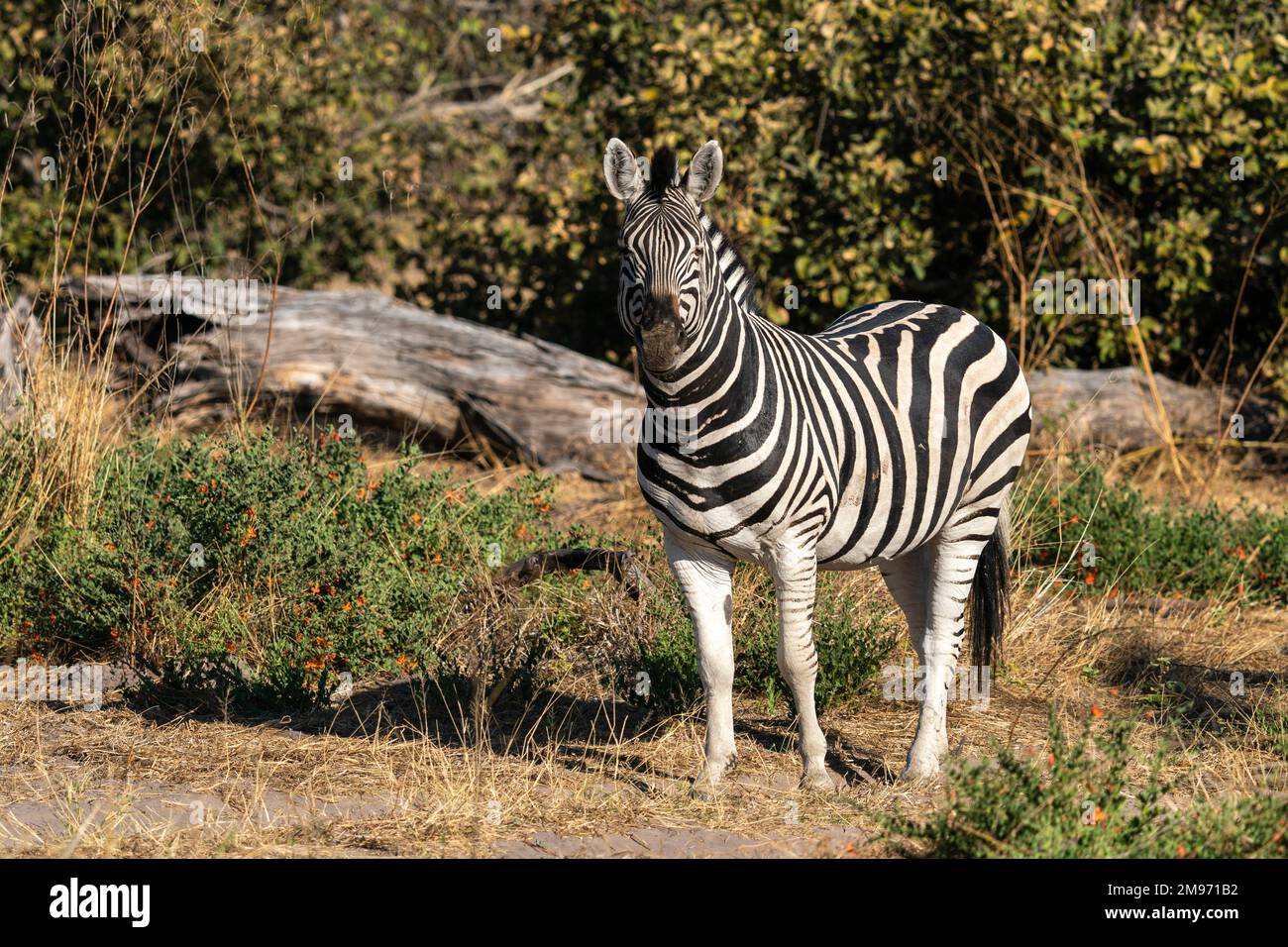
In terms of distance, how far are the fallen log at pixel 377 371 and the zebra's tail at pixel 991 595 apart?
360 cm

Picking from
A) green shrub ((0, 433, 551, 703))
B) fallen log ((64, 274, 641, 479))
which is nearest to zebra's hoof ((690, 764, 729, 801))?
green shrub ((0, 433, 551, 703))

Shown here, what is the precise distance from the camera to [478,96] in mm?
13969

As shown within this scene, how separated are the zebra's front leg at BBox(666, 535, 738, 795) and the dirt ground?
0.51 ft

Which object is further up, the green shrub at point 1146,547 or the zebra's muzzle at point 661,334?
the zebra's muzzle at point 661,334

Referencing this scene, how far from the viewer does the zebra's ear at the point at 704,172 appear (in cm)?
438

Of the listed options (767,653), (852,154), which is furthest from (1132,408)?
(767,653)

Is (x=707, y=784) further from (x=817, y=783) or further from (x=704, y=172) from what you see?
(x=704, y=172)

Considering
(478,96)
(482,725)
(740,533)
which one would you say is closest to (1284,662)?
(740,533)

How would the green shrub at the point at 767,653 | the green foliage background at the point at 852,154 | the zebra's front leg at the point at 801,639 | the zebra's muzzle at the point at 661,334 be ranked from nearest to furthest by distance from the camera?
the zebra's muzzle at the point at 661,334 < the zebra's front leg at the point at 801,639 < the green shrub at the point at 767,653 < the green foliage background at the point at 852,154

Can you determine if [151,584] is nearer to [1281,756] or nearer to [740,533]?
[740,533]

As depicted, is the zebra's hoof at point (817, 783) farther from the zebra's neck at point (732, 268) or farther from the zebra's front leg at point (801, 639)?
the zebra's neck at point (732, 268)

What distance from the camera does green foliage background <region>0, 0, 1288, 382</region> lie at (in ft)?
30.7

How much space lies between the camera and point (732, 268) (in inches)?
183

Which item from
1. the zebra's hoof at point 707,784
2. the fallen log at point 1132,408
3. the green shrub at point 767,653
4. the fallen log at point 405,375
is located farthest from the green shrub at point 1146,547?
the zebra's hoof at point 707,784
